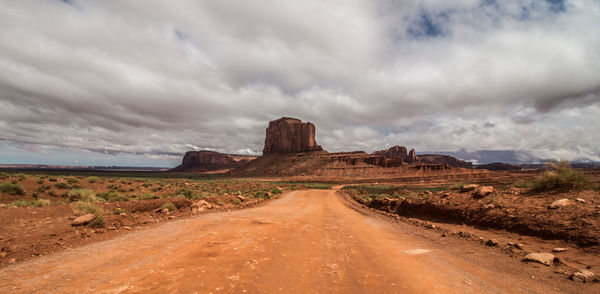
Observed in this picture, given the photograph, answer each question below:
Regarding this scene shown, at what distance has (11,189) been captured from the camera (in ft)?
52.5

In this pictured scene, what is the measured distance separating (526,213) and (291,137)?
125m

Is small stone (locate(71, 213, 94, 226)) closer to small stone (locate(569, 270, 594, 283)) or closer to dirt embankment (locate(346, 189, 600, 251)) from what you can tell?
small stone (locate(569, 270, 594, 283))

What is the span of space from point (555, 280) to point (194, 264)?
6.84m

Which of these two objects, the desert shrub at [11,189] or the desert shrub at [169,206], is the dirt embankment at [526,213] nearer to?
the desert shrub at [169,206]

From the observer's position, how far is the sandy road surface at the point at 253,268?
147 inches

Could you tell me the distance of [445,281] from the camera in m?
4.16

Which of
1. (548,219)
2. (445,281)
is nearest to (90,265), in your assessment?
(445,281)

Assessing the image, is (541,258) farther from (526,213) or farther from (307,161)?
(307,161)

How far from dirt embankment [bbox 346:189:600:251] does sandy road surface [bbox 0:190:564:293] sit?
3261 millimetres

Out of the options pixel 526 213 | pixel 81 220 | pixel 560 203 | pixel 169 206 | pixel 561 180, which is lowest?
pixel 169 206

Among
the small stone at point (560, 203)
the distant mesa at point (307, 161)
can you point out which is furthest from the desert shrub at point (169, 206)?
the distant mesa at point (307, 161)

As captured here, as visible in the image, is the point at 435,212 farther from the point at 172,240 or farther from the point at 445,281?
the point at 172,240

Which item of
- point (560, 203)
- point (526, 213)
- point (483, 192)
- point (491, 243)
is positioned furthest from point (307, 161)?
point (491, 243)

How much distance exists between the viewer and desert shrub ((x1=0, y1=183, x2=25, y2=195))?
51.3 feet
